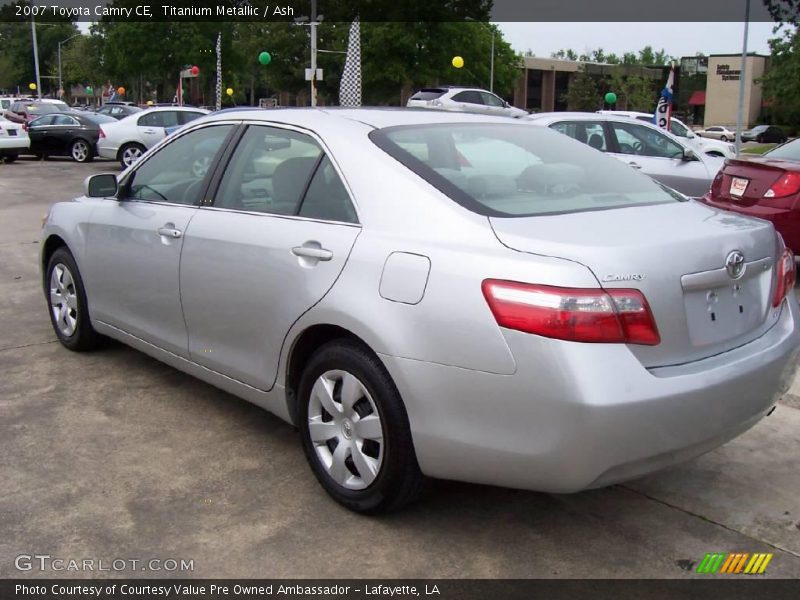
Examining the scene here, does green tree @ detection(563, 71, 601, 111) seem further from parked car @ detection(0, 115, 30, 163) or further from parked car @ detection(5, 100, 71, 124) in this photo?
parked car @ detection(0, 115, 30, 163)

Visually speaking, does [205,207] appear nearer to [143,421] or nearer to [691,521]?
[143,421]

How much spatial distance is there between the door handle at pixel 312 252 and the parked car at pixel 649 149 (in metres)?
6.99

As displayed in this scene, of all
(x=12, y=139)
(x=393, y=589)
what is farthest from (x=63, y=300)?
(x=12, y=139)

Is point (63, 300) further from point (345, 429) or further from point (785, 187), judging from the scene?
point (785, 187)

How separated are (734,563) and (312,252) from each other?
77.3 inches

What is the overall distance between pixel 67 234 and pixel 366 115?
92.3 inches

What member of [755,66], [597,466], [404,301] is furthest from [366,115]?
[755,66]

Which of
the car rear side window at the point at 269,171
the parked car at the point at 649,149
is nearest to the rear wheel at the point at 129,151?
the parked car at the point at 649,149

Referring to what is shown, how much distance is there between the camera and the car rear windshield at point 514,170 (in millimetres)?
3258

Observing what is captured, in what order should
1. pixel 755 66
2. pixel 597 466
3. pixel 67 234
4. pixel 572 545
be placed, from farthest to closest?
pixel 755 66
pixel 67 234
pixel 572 545
pixel 597 466

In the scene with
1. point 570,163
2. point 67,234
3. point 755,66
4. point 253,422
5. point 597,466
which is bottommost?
point 253,422

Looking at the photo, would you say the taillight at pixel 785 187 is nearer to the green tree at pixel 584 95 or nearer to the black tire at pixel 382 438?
the black tire at pixel 382 438

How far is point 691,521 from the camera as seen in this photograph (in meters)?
3.35

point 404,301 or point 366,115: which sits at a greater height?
point 366,115
